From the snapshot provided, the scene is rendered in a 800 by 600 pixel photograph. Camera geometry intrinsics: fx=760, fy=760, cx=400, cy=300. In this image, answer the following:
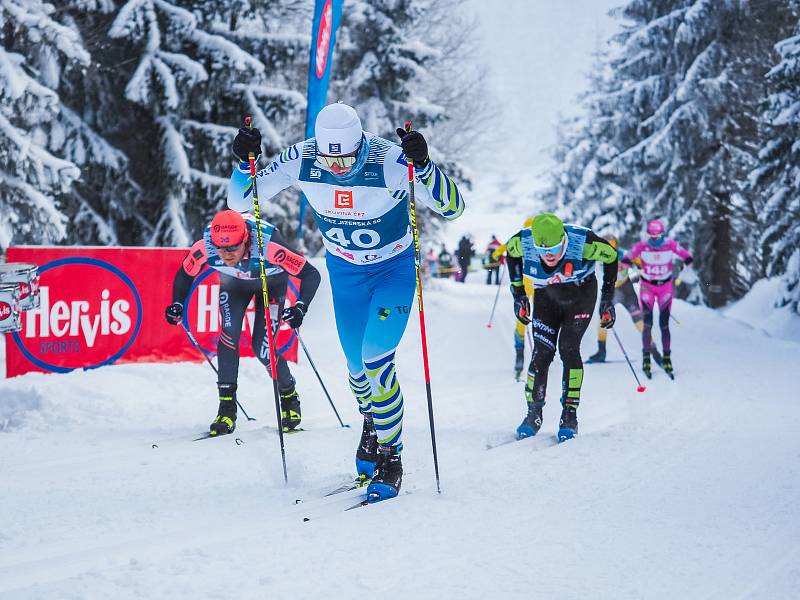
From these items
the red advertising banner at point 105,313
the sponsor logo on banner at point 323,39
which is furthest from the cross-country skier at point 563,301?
the sponsor logo on banner at point 323,39

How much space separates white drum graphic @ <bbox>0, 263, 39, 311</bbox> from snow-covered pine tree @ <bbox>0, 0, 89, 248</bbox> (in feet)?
5.69

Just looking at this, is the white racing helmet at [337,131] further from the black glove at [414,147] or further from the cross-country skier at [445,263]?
the cross-country skier at [445,263]

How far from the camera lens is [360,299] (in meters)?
4.81

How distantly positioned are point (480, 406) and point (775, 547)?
4545 millimetres

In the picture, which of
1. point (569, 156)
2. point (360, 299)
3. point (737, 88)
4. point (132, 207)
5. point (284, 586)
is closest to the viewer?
point (284, 586)

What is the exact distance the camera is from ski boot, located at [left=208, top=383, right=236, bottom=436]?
6.25 m

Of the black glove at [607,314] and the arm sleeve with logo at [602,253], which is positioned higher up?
the arm sleeve with logo at [602,253]

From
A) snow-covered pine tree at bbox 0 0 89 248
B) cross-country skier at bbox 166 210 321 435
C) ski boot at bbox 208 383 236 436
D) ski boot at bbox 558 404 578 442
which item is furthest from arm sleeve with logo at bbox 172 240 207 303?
ski boot at bbox 558 404 578 442

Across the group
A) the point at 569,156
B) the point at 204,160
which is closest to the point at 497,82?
the point at 569,156

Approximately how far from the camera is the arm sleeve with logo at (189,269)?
644 cm

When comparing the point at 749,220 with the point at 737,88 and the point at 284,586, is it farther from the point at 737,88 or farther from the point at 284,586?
the point at 284,586

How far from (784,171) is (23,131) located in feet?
44.0

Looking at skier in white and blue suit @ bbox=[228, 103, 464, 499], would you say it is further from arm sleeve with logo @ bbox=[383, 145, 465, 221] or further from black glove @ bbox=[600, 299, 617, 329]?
black glove @ bbox=[600, 299, 617, 329]

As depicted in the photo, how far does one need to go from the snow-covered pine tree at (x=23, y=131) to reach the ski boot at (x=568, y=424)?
6192 mm
